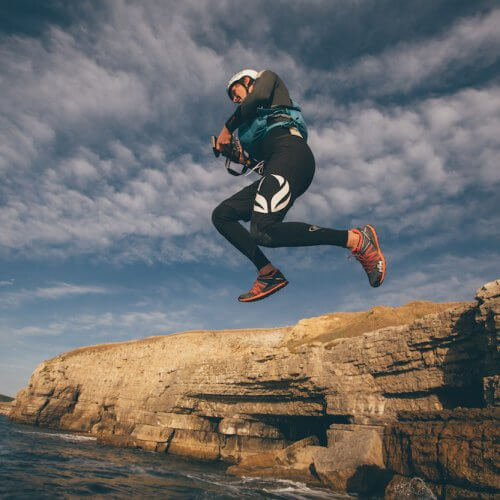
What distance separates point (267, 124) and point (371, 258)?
5.63 ft

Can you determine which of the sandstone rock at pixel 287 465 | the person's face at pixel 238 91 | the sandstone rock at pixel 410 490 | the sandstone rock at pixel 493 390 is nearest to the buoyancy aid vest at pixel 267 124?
the person's face at pixel 238 91

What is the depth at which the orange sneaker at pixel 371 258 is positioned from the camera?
3452mm

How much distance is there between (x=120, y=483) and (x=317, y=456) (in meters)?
6.66

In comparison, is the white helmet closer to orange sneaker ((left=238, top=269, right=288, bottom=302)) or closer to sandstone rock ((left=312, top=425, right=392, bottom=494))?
orange sneaker ((left=238, top=269, right=288, bottom=302))

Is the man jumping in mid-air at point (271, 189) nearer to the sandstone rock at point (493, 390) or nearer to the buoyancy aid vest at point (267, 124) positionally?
the buoyancy aid vest at point (267, 124)

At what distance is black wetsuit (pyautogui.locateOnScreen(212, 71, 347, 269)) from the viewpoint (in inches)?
133

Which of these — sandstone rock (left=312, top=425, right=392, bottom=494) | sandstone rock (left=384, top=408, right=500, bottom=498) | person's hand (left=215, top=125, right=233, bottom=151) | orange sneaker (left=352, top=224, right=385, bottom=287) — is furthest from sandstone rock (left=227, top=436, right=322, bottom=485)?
person's hand (left=215, top=125, right=233, bottom=151)

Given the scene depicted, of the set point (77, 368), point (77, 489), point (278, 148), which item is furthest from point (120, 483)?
point (77, 368)

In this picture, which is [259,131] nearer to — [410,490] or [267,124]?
[267,124]

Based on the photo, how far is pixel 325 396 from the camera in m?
15.4

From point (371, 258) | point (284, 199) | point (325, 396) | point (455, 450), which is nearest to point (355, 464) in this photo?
point (455, 450)

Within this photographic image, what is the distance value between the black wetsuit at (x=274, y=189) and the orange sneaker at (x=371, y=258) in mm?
163

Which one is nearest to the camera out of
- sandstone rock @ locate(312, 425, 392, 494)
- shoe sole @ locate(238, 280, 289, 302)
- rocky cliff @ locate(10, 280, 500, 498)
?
shoe sole @ locate(238, 280, 289, 302)

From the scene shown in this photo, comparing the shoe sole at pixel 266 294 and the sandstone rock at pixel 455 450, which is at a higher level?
the shoe sole at pixel 266 294
